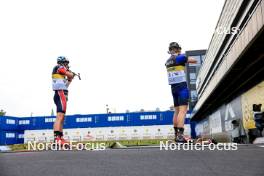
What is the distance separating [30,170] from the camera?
Result: 2926 mm

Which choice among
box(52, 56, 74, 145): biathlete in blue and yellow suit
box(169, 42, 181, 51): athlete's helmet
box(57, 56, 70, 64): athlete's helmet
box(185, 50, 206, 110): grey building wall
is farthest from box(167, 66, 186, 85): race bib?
box(185, 50, 206, 110): grey building wall

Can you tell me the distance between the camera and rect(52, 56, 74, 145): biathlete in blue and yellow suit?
7152mm

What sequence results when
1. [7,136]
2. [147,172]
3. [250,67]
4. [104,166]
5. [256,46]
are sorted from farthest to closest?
1. [7,136]
2. [250,67]
3. [256,46]
4. [104,166]
5. [147,172]

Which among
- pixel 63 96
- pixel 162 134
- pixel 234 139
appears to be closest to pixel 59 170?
pixel 63 96

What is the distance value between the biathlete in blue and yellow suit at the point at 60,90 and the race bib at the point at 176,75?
6.98 feet

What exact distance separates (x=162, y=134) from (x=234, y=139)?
31.7m

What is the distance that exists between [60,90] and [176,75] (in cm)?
246

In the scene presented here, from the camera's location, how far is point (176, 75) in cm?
670

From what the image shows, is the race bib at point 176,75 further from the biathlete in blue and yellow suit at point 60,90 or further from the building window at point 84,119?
the building window at point 84,119

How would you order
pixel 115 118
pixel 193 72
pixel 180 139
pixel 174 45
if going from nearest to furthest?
pixel 180 139 → pixel 174 45 → pixel 115 118 → pixel 193 72

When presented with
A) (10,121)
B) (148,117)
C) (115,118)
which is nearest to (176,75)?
(148,117)

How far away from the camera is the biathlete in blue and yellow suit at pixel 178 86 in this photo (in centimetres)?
653

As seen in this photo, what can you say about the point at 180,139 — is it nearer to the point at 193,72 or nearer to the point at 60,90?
the point at 60,90

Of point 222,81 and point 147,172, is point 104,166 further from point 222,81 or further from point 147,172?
point 222,81
